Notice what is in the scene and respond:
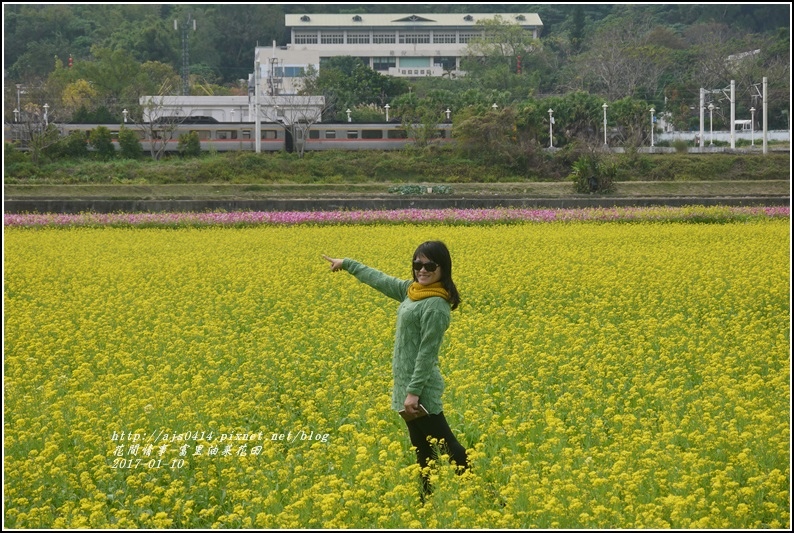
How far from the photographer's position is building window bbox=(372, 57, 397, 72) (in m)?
90.8

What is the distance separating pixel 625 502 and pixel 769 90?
180ft

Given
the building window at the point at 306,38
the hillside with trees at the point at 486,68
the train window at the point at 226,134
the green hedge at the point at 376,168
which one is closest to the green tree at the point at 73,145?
the green hedge at the point at 376,168

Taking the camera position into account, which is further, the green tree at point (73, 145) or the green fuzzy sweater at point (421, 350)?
the green tree at point (73, 145)

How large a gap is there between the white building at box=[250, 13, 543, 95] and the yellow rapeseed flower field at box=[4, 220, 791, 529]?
257 ft

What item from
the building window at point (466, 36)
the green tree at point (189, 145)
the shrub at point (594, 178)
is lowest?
the shrub at point (594, 178)

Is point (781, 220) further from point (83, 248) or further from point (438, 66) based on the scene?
point (438, 66)

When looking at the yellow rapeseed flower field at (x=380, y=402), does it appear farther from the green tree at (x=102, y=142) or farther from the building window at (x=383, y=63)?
the building window at (x=383, y=63)

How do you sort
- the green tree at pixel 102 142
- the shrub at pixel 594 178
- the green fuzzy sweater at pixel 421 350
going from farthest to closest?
the green tree at pixel 102 142 < the shrub at pixel 594 178 < the green fuzzy sweater at pixel 421 350

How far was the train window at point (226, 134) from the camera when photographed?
44.6 metres

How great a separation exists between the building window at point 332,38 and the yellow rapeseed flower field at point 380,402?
8592 cm

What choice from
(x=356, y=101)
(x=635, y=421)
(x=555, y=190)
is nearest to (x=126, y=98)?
(x=356, y=101)

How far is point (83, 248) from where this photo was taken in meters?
18.1

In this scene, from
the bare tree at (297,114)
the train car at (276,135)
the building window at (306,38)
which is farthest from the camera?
the building window at (306,38)

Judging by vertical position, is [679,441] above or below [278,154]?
below
